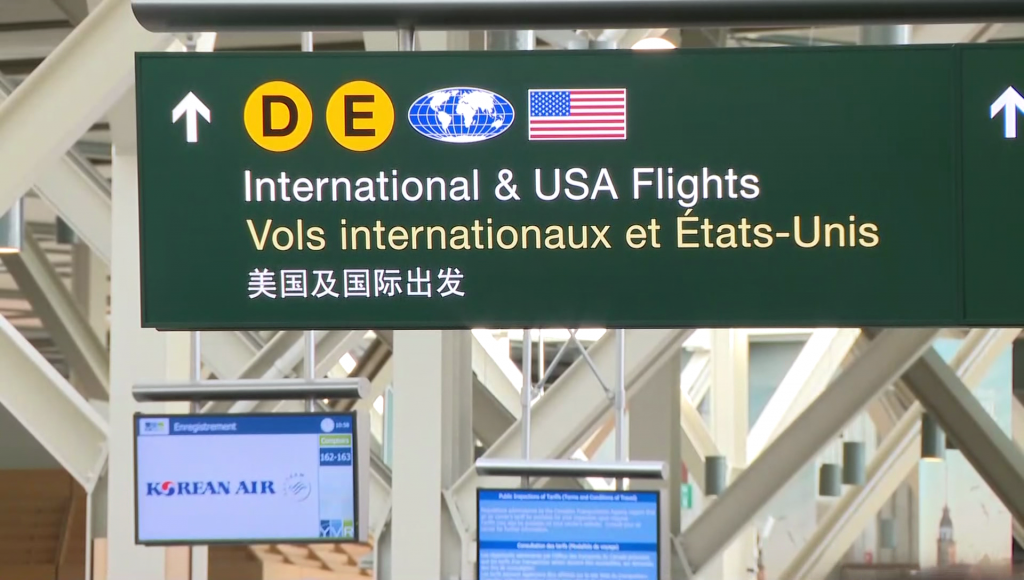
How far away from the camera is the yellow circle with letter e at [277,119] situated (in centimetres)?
359

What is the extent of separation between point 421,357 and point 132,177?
169 centimetres

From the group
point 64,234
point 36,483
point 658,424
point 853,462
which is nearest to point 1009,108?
point 658,424

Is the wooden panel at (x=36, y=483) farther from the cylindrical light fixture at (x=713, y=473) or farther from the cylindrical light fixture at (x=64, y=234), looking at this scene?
the cylindrical light fixture at (x=713, y=473)

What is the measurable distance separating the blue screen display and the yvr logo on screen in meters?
1.16

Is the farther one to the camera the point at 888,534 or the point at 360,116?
the point at 888,534

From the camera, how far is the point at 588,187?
3584mm

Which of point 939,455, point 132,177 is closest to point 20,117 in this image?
point 132,177

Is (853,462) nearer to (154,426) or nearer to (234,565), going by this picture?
(234,565)

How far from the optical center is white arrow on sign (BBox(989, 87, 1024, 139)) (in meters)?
3.55

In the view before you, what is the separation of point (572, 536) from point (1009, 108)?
17.5 ft

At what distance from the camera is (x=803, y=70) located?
359 cm

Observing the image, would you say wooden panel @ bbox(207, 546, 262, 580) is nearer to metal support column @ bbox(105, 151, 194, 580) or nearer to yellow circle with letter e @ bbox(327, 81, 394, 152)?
metal support column @ bbox(105, 151, 194, 580)

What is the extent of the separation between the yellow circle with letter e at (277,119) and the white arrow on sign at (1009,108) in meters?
1.58

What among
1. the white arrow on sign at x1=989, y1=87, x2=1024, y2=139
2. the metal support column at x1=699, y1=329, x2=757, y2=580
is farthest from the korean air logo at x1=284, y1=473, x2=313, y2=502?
the metal support column at x1=699, y1=329, x2=757, y2=580
